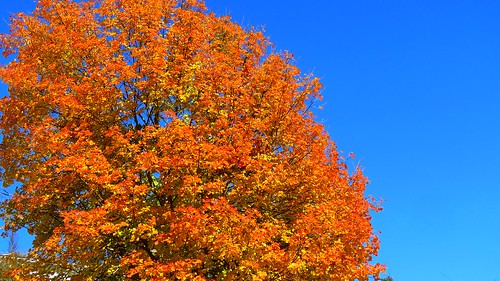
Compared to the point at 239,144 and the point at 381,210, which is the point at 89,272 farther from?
the point at 381,210

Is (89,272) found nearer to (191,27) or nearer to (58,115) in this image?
(58,115)

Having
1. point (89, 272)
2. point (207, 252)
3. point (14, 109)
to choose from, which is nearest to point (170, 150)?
point (207, 252)

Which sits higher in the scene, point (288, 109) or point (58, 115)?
point (288, 109)

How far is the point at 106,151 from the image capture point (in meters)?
20.9

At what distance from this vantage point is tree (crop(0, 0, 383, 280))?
18.9 m

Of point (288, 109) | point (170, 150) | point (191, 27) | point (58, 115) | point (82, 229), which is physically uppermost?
point (191, 27)

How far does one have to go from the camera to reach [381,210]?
89.0ft

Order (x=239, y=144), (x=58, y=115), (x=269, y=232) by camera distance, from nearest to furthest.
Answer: (x=269, y=232) → (x=239, y=144) → (x=58, y=115)

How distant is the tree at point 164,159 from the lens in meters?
18.9

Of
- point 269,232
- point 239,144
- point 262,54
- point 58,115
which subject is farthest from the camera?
point 262,54

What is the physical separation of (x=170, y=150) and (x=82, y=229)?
4.03 m

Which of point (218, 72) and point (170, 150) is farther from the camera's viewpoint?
point (218, 72)

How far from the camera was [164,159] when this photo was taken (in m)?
19.1

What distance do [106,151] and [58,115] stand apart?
10.6ft
